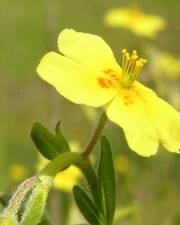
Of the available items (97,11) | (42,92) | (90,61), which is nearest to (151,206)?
(90,61)

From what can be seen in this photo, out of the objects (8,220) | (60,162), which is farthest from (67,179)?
(8,220)

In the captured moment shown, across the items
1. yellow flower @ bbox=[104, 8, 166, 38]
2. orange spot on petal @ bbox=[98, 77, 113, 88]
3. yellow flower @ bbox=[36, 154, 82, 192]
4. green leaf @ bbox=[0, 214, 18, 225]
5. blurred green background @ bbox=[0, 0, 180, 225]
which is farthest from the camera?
yellow flower @ bbox=[104, 8, 166, 38]

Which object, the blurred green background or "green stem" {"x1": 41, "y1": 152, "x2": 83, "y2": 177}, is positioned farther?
the blurred green background

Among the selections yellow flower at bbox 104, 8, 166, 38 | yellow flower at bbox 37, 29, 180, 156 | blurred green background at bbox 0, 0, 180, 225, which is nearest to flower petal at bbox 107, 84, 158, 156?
yellow flower at bbox 37, 29, 180, 156

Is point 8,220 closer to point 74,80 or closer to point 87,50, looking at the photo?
point 74,80

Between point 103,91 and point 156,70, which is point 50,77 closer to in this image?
point 103,91

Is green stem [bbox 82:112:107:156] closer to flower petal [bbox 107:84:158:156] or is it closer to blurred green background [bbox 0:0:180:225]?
flower petal [bbox 107:84:158:156]
